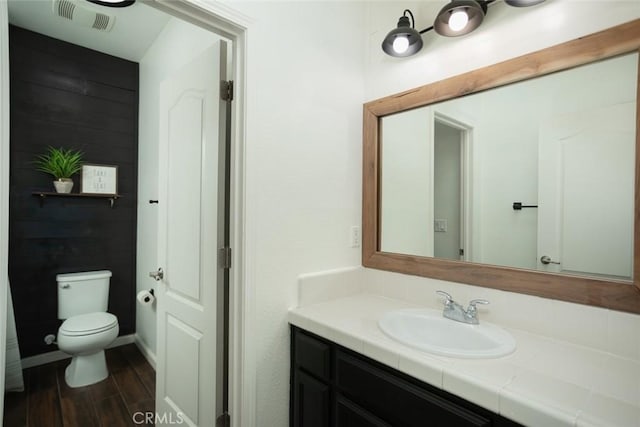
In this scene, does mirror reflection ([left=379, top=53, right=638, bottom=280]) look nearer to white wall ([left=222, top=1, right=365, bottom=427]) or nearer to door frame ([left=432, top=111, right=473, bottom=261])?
door frame ([left=432, top=111, right=473, bottom=261])

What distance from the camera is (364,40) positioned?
5.66 ft

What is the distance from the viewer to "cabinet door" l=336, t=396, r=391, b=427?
103 centimetres

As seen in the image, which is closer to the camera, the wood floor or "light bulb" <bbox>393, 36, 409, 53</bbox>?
"light bulb" <bbox>393, 36, 409, 53</bbox>

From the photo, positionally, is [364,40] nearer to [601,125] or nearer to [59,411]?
[601,125]

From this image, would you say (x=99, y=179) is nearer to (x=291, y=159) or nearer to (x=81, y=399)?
(x=81, y=399)

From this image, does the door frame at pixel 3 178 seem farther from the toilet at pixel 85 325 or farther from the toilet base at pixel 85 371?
the toilet base at pixel 85 371

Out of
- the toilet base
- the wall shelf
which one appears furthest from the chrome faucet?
the wall shelf

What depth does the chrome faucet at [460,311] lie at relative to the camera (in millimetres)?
1198

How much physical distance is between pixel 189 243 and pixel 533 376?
142 centimetres

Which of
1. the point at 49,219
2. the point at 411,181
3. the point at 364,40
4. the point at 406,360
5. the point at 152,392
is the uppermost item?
the point at 364,40

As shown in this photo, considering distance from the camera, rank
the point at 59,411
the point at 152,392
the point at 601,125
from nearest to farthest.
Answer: the point at 601,125, the point at 59,411, the point at 152,392

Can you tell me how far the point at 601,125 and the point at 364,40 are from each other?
1.19 m

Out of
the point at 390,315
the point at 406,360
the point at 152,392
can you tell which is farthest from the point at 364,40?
the point at 152,392

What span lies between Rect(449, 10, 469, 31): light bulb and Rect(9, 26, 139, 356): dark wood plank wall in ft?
9.58
